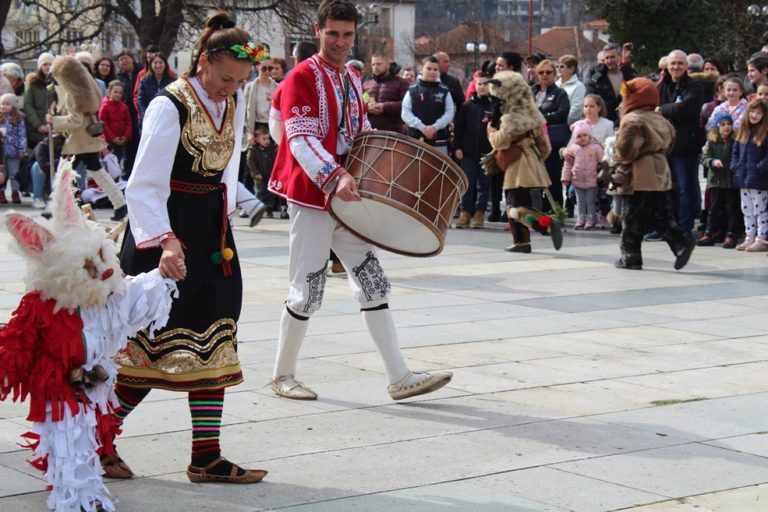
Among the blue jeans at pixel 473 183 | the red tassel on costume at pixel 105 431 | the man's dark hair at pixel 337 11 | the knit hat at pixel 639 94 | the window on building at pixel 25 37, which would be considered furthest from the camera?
the window on building at pixel 25 37

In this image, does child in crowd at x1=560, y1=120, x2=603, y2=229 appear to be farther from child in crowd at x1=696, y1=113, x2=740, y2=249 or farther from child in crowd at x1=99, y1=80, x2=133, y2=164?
child in crowd at x1=99, y1=80, x2=133, y2=164

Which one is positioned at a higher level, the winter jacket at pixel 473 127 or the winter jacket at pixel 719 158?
the winter jacket at pixel 473 127

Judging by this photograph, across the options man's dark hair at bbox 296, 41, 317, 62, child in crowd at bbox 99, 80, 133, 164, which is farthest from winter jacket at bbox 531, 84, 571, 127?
child in crowd at bbox 99, 80, 133, 164

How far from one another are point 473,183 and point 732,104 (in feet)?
10.9

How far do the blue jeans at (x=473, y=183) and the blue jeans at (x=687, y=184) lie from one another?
2.24 m

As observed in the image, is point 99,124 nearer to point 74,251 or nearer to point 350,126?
point 350,126

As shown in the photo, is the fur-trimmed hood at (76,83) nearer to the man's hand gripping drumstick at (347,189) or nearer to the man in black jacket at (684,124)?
the man in black jacket at (684,124)

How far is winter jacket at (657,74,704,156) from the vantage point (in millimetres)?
13977

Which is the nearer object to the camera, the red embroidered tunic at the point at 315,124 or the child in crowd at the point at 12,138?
the red embroidered tunic at the point at 315,124

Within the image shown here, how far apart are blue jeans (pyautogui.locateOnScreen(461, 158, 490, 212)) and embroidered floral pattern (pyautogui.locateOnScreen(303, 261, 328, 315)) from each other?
28.7 ft

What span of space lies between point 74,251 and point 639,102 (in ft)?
26.1

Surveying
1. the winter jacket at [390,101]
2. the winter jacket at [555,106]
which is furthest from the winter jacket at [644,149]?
the winter jacket at [390,101]

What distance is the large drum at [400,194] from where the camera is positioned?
6.11 meters

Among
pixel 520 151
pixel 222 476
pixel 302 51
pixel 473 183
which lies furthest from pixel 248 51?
pixel 473 183
